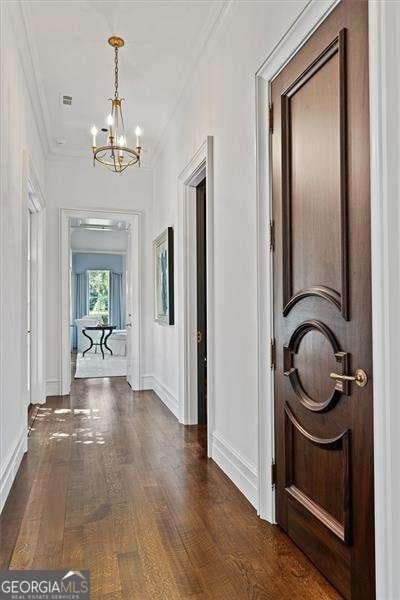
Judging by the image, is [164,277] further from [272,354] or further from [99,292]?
[99,292]

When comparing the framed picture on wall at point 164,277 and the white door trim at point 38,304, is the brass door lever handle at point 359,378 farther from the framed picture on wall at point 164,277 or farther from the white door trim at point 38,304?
the white door trim at point 38,304

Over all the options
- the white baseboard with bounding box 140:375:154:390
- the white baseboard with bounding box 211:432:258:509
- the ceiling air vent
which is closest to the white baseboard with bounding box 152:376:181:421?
the white baseboard with bounding box 140:375:154:390

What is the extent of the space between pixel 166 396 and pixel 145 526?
2.64 m

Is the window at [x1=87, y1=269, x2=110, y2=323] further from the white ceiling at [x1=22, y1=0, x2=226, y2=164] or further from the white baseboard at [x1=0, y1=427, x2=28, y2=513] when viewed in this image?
the white baseboard at [x1=0, y1=427, x2=28, y2=513]

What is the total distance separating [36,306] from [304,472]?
404cm

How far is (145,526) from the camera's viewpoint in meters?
2.12

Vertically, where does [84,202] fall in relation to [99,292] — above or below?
above

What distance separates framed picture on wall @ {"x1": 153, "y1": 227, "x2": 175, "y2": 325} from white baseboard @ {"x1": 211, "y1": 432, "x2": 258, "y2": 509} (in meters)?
1.72

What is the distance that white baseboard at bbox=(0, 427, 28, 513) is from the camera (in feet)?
7.79

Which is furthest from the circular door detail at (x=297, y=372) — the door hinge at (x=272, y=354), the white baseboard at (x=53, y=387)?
the white baseboard at (x=53, y=387)

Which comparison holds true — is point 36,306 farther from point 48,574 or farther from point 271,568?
point 271,568

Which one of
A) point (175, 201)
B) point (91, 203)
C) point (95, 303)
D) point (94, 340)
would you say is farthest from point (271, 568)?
point (95, 303)

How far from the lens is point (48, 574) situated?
5.65 feet

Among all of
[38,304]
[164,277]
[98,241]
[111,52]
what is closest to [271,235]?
[111,52]
